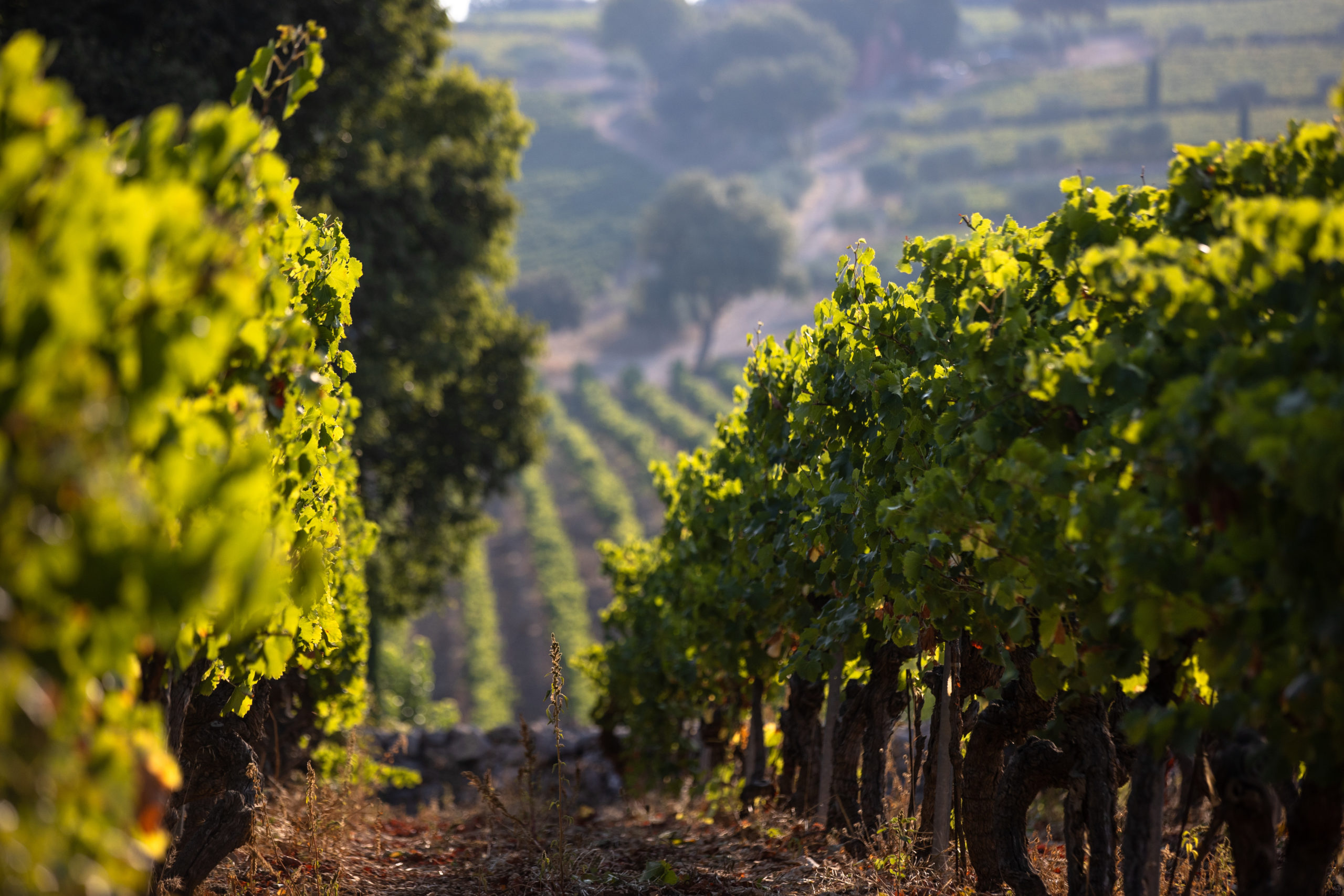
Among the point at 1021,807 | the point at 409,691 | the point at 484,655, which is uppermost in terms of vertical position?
the point at 484,655

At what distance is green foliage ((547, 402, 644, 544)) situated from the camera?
32406 millimetres

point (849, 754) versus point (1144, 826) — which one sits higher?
point (849, 754)

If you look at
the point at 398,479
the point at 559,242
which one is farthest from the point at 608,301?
the point at 398,479

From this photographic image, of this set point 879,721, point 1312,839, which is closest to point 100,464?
point 1312,839

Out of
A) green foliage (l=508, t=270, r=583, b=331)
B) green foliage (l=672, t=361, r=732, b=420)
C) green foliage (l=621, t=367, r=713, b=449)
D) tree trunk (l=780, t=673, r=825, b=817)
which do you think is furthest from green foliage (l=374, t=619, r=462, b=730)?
green foliage (l=508, t=270, r=583, b=331)

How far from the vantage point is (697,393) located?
165 feet

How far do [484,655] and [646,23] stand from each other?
293ft

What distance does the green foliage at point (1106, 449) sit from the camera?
250cm

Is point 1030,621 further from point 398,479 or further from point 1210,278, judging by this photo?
point 398,479

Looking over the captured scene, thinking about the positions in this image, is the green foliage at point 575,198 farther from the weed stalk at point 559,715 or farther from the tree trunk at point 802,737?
the weed stalk at point 559,715

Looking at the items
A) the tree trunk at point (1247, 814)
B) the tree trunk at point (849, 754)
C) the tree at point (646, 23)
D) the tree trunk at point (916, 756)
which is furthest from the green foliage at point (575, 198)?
the tree trunk at point (1247, 814)

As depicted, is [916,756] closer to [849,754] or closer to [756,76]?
[849,754]

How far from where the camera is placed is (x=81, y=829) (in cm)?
170

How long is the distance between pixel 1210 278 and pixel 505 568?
29936 millimetres
